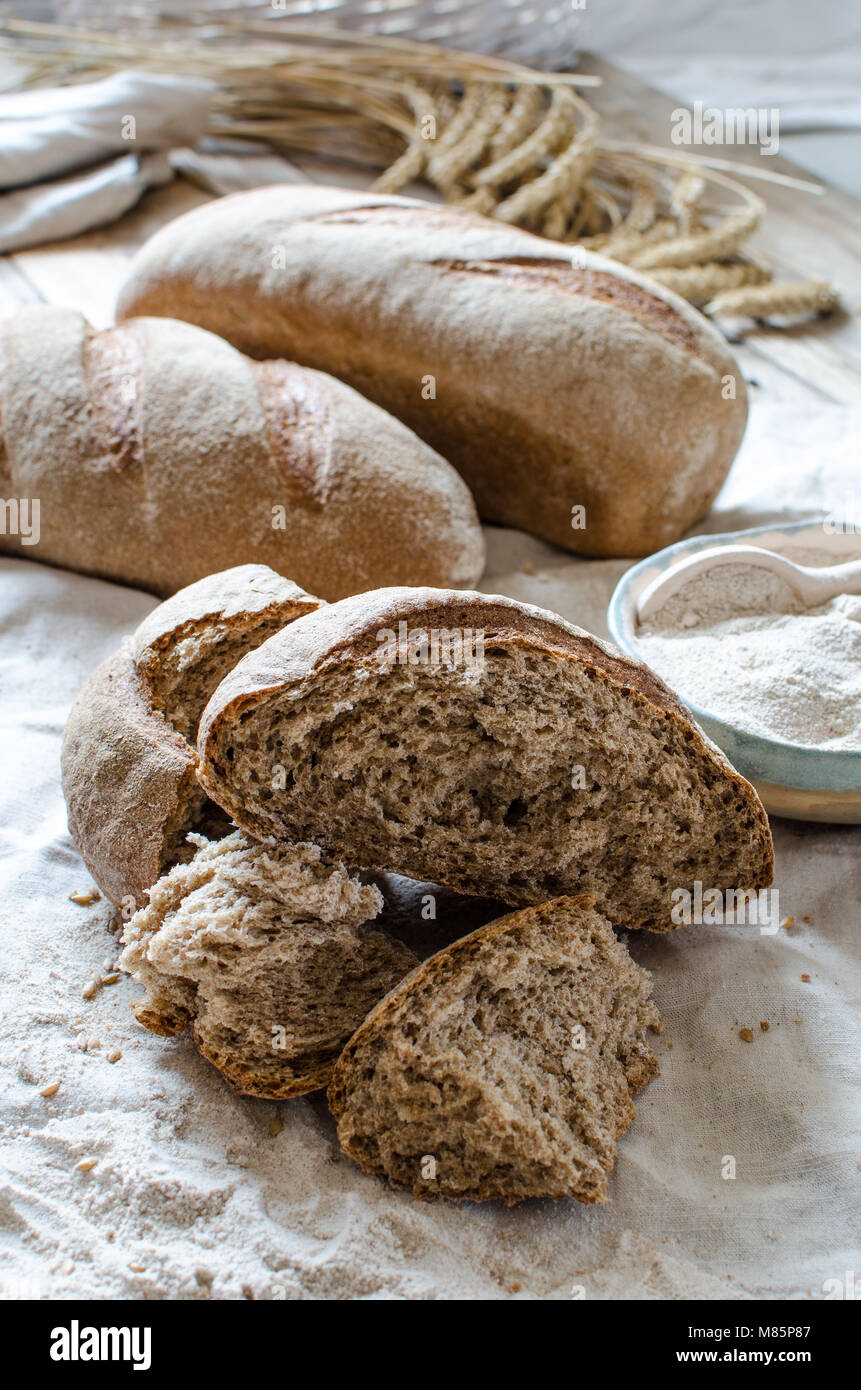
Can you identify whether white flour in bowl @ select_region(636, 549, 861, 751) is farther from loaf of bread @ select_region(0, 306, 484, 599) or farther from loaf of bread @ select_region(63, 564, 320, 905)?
loaf of bread @ select_region(63, 564, 320, 905)

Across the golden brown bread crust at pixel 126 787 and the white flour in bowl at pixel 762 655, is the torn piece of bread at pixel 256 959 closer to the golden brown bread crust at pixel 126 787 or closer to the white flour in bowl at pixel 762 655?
the golden brown bread crust at pixel 126 787

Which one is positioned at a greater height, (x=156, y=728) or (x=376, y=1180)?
(x=156, y=728)

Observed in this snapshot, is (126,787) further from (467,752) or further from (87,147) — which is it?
(87,147)

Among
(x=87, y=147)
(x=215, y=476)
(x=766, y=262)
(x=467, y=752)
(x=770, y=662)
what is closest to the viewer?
(x=467, y=752)

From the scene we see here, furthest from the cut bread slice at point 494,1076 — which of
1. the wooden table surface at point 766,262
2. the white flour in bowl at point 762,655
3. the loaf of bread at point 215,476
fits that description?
the wooden table surface at point 766,262

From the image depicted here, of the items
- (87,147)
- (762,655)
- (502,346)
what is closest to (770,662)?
(762,655)

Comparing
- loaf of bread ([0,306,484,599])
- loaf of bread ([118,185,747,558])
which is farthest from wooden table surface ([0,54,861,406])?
loaf of bread ([0,306,484,599])

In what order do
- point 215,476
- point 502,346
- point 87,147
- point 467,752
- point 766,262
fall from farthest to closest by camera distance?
point 87,147 < point 766,262 < point 502,346 < point 215,476 < point 467,752

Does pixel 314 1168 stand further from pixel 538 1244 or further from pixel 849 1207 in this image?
pixel 849 1207
